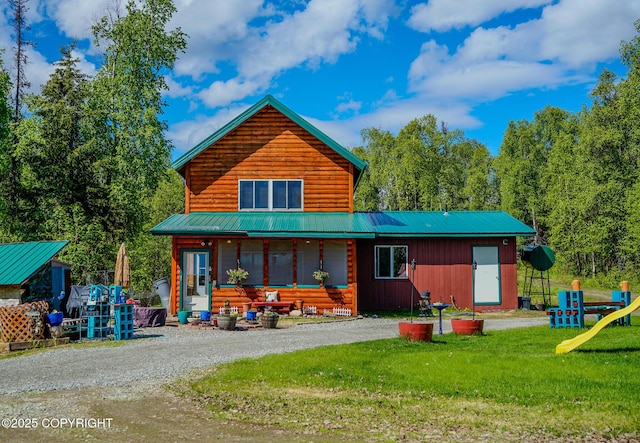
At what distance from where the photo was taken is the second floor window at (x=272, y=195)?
2372cm

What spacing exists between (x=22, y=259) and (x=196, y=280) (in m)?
6.56

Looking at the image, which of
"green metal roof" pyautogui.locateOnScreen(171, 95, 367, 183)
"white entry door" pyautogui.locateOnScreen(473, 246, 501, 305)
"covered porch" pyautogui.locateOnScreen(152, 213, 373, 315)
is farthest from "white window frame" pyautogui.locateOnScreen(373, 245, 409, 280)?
"green metal roof" pyautogui.locateOnScreen(171, 95, 367, 183)

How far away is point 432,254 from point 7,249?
15198mm

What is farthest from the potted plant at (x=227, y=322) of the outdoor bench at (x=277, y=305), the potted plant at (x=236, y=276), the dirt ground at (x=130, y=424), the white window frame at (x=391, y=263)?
the dirt ground at (x=130, y=424)

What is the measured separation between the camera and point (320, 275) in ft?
71.3

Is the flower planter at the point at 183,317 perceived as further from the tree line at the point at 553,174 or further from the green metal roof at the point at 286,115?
the tree line at the point at 553,174

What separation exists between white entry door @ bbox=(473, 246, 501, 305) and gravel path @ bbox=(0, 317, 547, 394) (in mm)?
4047

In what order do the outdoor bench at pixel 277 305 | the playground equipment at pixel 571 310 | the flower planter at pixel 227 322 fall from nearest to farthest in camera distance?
the playground equipment at pixel 571 310, the flower planter at pixel 227 322, the outdoor bench at pixel 277 305

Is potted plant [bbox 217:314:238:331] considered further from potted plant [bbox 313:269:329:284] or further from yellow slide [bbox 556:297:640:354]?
yellow slide [bbox 556:297:640:354]

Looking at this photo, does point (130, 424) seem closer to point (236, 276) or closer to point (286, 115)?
point (236, 276)

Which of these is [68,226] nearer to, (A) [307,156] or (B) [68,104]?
(B) [68,104]

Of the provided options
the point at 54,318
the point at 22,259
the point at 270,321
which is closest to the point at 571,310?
the point at 270,321

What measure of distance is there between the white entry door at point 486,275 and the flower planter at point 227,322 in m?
10.7

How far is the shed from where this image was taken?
53.3 ft
